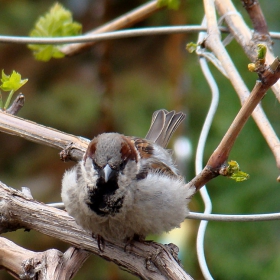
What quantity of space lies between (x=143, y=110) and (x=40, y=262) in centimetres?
244

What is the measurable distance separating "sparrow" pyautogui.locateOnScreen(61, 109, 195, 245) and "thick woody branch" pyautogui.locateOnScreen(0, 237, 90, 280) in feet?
0.56

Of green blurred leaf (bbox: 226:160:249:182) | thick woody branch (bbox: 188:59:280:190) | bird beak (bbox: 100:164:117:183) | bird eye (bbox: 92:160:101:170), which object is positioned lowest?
bird beak (bbox: 100:164:117:183)

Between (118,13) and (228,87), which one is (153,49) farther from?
(228,87)

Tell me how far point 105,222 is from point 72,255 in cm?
22

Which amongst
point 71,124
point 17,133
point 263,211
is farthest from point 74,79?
point 17,133

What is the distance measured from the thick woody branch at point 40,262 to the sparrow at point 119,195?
17 cm

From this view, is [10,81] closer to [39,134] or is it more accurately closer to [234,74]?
[39,134]

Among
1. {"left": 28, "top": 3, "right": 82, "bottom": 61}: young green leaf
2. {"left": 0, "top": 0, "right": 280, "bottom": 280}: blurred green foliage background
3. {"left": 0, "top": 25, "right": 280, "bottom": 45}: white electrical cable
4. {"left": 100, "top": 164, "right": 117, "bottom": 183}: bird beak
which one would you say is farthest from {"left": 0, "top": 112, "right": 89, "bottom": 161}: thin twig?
{"left": 0, "top": 0, "right": 280, "bottom": 280}: blurred green foliage background

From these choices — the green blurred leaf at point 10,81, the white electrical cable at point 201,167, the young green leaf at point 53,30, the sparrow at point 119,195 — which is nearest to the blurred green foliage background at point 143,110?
the young green leaf at point 53,30

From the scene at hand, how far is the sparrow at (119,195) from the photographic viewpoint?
1685 mm

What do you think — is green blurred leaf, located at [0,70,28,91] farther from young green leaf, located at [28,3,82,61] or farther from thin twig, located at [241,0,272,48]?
thin twig, located at [241,0,272,48]

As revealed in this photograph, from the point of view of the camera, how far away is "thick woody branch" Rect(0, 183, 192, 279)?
1.51 metres

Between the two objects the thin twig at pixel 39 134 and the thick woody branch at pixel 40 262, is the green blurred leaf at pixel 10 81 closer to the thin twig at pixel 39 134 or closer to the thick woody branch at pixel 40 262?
the thin twig at pixel 39 134

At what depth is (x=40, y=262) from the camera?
1464 mm
